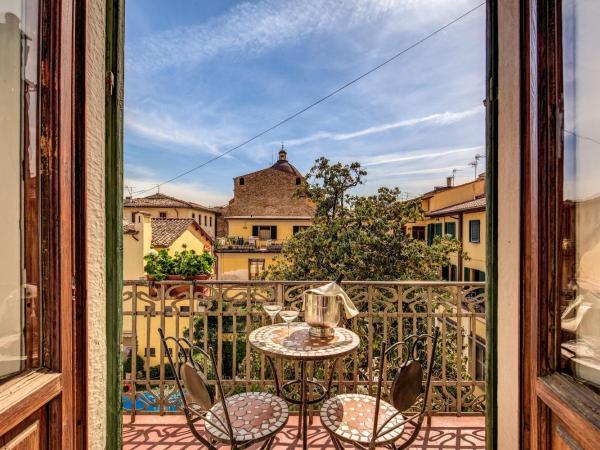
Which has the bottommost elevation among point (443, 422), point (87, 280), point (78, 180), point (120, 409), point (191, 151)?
point (443, 422)

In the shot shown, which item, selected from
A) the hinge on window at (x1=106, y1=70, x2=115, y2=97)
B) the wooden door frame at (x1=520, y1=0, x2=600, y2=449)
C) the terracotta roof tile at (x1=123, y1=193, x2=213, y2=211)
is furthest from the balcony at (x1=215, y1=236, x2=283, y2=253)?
the wooden door frame at (x1=520, y1=0, x2=600, y2=449)

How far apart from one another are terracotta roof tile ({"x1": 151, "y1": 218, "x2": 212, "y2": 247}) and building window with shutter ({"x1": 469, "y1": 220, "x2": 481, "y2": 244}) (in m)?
13.6

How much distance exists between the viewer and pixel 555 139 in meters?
1.03

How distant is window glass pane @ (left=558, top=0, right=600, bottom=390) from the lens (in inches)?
36.5

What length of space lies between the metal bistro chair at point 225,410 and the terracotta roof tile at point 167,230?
40.6 ft

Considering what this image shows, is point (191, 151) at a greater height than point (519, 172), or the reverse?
point (191, 151)

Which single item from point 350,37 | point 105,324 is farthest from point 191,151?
point 105,324

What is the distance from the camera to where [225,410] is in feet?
4.68

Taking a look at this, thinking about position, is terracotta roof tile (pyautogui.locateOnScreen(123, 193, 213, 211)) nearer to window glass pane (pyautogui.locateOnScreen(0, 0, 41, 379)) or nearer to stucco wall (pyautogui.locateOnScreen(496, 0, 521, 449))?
window glass pane (pyautogui.locateOnScreen(0, 0, 41, 379))

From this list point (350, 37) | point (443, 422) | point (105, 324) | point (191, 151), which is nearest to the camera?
point (105, 324)

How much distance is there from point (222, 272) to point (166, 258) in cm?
1654

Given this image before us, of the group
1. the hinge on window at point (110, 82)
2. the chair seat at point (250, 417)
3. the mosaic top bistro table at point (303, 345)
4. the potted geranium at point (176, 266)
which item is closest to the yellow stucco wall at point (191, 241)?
the potted geranium at point (176, 266)

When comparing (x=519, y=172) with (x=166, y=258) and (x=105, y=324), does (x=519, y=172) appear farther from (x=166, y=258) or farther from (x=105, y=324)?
(x=166, y=258)

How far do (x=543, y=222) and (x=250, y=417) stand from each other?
167 cm
